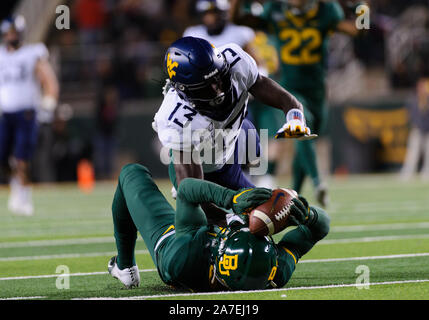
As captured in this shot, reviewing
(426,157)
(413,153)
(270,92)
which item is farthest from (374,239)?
(426,157)

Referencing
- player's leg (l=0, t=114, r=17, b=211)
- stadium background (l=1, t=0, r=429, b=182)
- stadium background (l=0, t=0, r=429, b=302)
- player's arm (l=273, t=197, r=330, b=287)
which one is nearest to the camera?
player's arm (l=273, t=197, r=330, b=287)

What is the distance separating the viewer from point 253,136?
5562mm

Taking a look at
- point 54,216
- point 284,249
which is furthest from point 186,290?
point 54,216

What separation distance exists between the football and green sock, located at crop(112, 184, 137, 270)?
3.15 feet

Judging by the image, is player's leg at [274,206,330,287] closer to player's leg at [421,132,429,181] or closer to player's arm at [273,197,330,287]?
player's arm at [273,197,330,287]

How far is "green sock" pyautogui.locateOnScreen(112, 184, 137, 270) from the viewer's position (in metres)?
4.64

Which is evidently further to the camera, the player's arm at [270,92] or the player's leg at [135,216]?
the player's arm at [270,92]

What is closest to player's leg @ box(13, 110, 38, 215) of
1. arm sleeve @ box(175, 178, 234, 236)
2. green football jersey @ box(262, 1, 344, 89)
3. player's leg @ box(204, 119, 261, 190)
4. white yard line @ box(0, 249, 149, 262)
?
green football jersey @ box(262, 1, 344, 89)

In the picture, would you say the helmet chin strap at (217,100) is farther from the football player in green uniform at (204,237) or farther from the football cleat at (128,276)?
the football cleat at (128,276)

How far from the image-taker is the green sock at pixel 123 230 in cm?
464

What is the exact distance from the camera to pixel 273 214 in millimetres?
3836

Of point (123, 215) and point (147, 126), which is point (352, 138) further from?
point (123, 215)

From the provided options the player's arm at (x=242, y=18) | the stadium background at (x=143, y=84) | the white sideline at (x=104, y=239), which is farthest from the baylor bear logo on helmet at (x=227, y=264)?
the stadium background at (x=143, y=84)

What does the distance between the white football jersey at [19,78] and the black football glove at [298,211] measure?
22.8 feet
